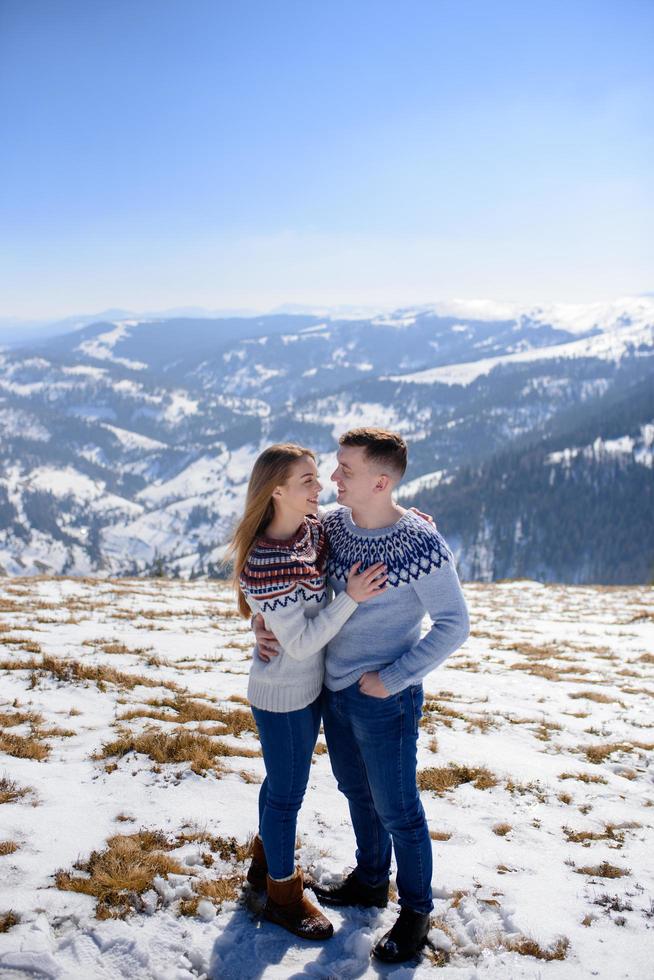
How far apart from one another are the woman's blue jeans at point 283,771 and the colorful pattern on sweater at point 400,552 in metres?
1.16

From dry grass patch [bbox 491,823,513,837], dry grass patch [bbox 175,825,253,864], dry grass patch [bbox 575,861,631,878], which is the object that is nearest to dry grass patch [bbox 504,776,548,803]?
dry grass patch [bbox 491,823,513,837]

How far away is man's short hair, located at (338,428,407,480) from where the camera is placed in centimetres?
407

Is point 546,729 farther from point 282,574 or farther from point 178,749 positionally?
point 282,574

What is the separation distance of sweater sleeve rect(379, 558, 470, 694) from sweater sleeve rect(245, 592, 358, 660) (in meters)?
0.52

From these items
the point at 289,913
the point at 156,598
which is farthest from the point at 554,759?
the point at 156,598

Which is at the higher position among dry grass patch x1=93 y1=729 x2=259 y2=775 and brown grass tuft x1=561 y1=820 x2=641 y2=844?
dry grass patch x1=93 y1=729 x2=259 y2=775

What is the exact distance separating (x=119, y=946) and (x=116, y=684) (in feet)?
A: 19.5

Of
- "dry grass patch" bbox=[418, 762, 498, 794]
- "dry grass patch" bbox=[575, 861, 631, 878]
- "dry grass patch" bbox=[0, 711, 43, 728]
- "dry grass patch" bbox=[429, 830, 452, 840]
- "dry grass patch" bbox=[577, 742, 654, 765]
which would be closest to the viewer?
"dry grass patch" bbox=[575, 861, 631, 878]

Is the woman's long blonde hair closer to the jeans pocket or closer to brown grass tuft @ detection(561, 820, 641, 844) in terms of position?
the jeans pocket

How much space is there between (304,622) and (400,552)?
870mm

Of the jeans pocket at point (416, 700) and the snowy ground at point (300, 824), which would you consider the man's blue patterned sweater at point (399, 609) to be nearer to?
the jeans pocket at point (416, 700)

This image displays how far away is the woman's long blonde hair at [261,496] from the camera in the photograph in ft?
13.6

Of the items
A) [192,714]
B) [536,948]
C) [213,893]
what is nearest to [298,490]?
[213,893]

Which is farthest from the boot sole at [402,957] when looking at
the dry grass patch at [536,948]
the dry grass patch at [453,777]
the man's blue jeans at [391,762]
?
the dry grass patch at [453,777]
